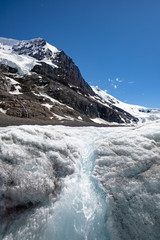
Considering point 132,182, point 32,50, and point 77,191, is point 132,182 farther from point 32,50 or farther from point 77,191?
point 32,50

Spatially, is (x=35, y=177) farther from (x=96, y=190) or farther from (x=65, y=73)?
(x=65, y=73)

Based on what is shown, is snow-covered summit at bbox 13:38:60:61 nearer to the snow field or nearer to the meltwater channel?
the snow field

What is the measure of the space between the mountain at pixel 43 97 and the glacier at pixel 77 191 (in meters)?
21.9

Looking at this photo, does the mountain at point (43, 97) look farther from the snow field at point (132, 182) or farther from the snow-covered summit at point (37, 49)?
the snow field at point (132, 182)

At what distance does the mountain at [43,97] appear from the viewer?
36844mm

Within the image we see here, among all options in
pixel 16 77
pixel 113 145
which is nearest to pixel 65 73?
pixel 16 77

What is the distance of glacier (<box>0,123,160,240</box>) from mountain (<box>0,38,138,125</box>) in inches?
861

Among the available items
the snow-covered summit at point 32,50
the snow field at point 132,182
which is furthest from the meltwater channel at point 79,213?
the snow-covered summit at point 32,50

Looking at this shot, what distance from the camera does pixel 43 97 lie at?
57.6 m

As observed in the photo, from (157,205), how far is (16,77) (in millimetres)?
85957

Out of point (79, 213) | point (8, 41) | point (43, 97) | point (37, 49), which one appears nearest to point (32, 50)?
point (37, 49)

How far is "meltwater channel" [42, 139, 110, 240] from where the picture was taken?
4234 mm

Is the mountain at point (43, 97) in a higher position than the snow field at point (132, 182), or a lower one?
higher

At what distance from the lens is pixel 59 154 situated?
23.4 ft
